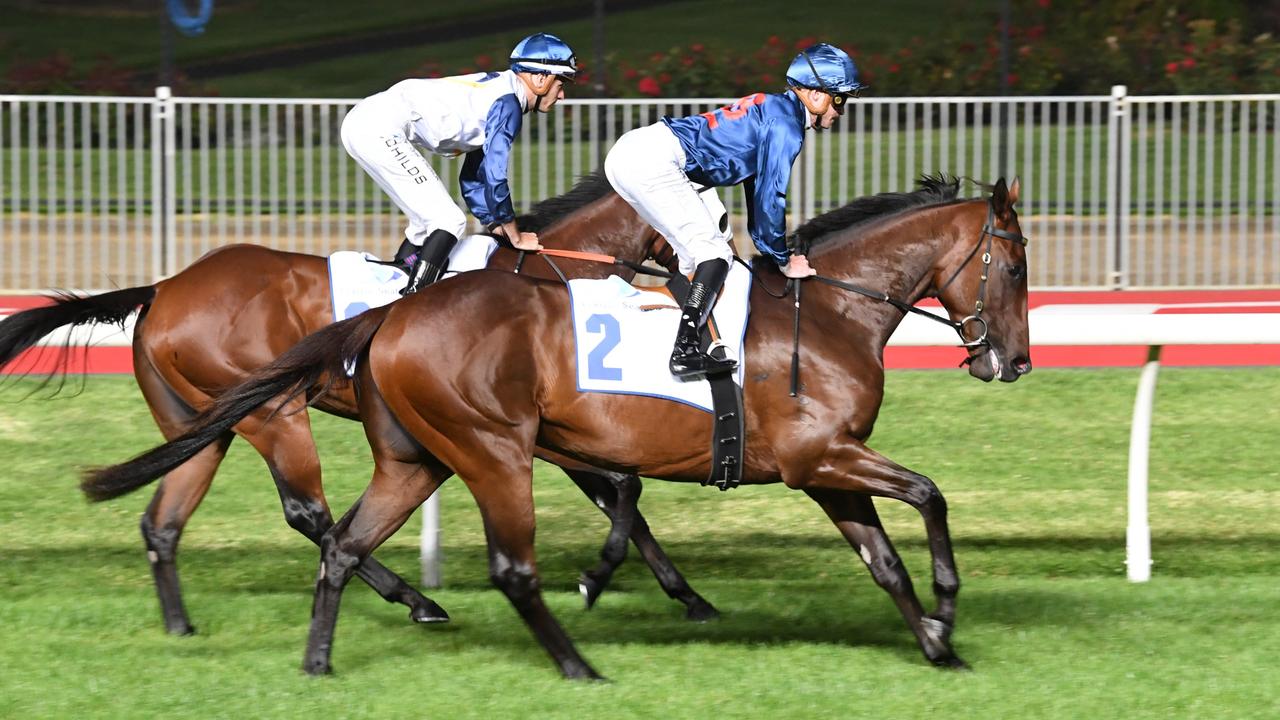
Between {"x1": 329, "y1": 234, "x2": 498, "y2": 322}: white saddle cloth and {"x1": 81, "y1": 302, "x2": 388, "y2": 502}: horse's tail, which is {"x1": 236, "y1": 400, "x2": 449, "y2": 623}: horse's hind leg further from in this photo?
{"x1": 81, "y1": 302, "x2": 388, "y2": 502}: horse's tail

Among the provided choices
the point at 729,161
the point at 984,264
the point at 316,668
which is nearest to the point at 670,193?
the point at 729,161

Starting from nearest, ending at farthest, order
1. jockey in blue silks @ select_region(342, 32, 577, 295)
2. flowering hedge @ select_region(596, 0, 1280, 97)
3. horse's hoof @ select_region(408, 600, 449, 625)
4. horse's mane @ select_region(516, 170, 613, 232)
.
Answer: horse's hoof @ select_region(408, 600, 449, 625), jockey in blue silks @ select_region(342, 32, 577, 295), horse's mane @ select_region(516, 170, 613, 232), flowering hedge @ select_region(596, 0, 1280, 97)

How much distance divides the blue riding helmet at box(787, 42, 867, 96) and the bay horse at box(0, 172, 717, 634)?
3.79ft

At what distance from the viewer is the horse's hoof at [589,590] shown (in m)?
6.21

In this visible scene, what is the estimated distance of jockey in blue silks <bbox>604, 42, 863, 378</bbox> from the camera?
548 centimetres

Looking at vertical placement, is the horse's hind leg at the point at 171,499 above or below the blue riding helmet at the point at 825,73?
below

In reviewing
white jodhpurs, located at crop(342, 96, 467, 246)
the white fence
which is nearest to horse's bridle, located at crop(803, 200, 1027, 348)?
white jodhpurs, located at crop(342, 96, 467, 246)

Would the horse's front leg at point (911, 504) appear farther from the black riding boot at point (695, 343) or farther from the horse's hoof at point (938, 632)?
the black riding boot at point (695, 343)

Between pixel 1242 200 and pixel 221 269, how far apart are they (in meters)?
7.29

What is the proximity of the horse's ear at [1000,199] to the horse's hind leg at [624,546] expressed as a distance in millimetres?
1516

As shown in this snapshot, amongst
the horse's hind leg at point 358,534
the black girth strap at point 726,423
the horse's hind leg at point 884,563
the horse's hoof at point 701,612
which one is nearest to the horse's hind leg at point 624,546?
the horse's hoof at point 701,612

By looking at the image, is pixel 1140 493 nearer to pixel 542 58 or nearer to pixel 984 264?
pixel 984 264

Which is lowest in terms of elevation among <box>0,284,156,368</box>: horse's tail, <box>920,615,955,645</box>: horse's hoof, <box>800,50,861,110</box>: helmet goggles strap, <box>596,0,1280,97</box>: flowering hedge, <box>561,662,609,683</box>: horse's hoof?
<box>561,662,609,683</box>: horse's hoof

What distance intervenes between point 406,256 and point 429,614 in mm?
1296
